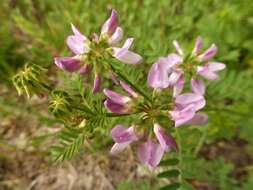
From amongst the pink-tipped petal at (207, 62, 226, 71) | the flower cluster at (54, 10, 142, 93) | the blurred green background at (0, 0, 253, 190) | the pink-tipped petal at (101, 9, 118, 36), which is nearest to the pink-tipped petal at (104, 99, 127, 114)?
the flower cluster at (54, 10, 142, 93)

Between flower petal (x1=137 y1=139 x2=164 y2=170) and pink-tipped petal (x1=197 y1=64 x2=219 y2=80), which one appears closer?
flower petal (x1=137 y1=139 x2=164 y2=170)

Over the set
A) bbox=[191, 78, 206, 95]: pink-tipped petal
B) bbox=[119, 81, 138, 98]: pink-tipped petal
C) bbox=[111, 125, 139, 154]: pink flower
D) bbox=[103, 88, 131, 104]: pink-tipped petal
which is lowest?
bbox=[111, 125, 139, 154]: pink flower

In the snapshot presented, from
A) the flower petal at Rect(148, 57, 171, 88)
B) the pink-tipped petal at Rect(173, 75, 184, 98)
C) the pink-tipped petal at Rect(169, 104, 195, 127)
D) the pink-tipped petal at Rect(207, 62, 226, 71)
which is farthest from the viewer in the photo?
the pink-tipped petal at Rect(207, 62, 226, 71)

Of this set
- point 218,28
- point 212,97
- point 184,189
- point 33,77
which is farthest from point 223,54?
point 33,77

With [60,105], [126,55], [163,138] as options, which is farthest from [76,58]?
[163,138]

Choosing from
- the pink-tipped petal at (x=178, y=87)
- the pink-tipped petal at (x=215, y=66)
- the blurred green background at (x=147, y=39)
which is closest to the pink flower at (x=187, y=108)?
the pink-tipped petal at (x=178, y=87)

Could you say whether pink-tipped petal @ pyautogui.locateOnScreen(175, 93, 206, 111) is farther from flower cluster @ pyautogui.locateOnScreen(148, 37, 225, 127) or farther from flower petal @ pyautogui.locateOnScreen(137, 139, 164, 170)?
flower petal @ pyautogui.locateOnScreen(137, 139, 164, 170)
